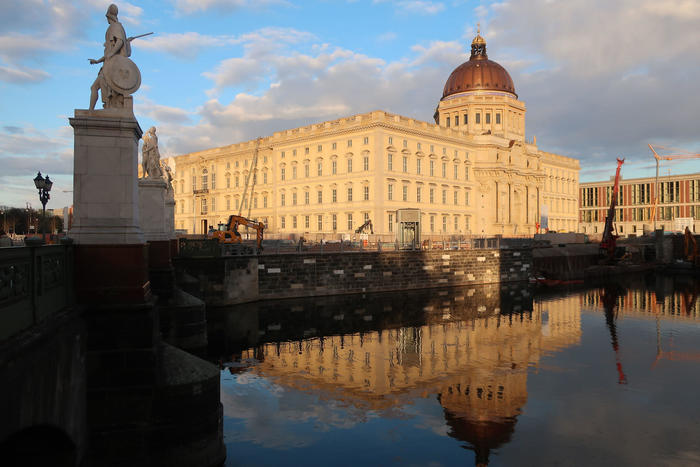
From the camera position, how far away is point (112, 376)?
33.4ft

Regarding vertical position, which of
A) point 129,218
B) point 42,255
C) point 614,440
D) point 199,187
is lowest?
point 614,440

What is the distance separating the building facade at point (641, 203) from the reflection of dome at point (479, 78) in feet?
194

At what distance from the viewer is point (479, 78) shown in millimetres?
98562

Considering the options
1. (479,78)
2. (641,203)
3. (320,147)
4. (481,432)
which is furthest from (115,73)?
(641,203)

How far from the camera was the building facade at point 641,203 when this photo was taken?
142250 millimetres

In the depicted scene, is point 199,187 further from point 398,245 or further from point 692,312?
point 692,312

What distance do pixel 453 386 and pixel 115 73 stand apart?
14.3 metres

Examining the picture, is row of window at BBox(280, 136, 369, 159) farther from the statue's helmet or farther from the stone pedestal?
the stone pedestal

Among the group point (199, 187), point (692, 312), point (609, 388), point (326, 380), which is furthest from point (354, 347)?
point (199, 187)

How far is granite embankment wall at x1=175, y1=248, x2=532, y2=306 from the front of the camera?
111 ft

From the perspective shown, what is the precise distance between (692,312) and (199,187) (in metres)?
80.7

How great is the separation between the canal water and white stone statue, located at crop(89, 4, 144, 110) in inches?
343

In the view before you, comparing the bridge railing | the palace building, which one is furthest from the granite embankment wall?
the bridge railing

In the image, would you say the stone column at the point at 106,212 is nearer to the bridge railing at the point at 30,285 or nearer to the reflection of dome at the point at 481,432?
the bridge railing at the point at 30,285
